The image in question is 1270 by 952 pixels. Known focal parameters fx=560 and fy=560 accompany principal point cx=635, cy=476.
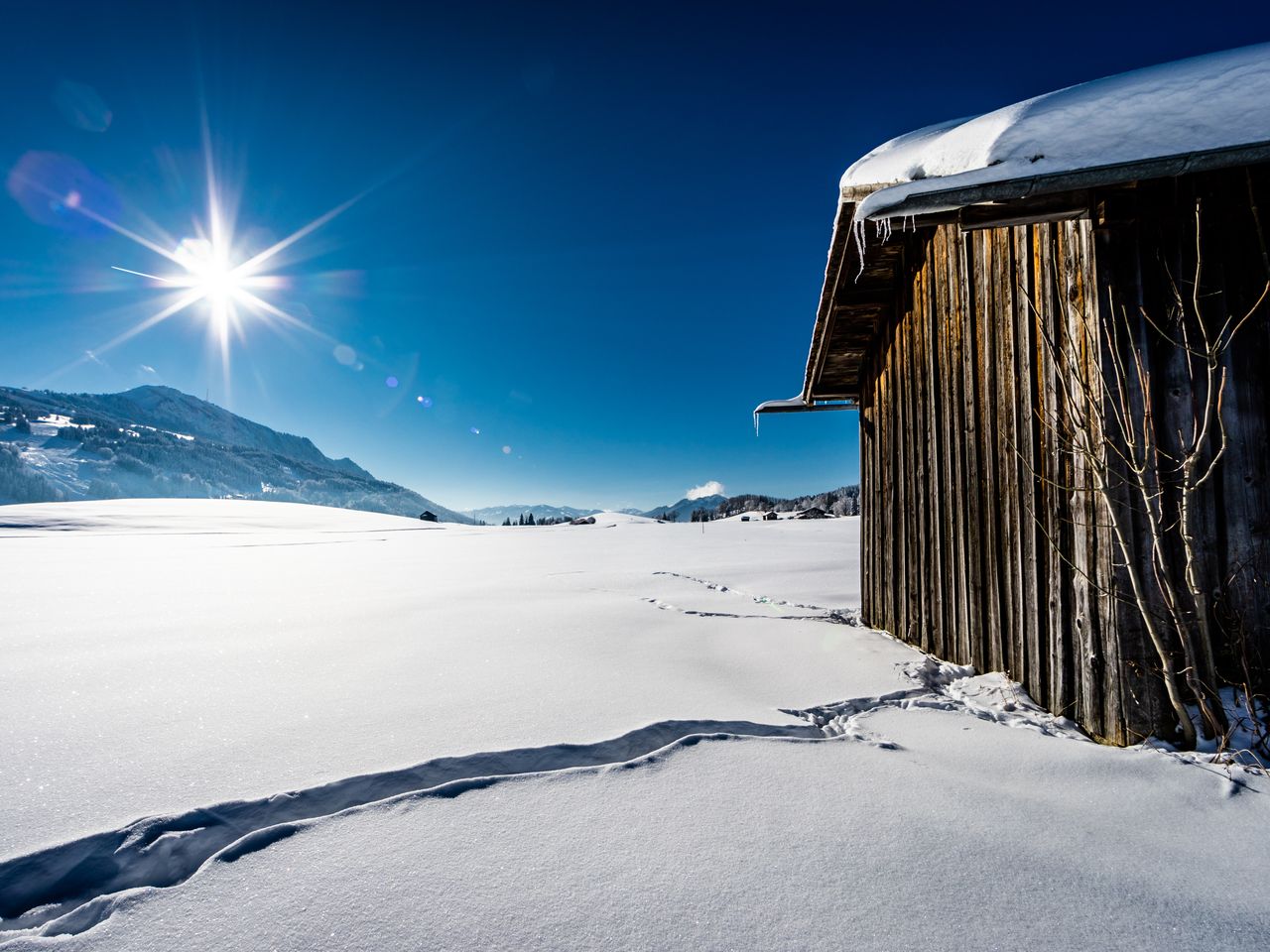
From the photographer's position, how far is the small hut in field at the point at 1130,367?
2.20m

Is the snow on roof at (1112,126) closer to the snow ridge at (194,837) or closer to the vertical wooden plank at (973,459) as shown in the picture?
the vertical wooden plank at (973,459)

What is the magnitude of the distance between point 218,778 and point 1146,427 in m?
3.83

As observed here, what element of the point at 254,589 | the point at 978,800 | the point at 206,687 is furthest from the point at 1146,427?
the point at 254,589

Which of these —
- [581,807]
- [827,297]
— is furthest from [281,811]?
[827,297]

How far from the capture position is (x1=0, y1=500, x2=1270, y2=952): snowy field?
1.34 m

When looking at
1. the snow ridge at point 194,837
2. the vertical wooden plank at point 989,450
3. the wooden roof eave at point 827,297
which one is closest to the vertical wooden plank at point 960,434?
the vertical wooden plank at point 989,450

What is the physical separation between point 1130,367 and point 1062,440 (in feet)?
1.31

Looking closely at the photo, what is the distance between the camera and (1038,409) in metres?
2.85

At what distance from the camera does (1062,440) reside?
8.72 feet

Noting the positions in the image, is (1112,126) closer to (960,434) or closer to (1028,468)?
(1028,468)

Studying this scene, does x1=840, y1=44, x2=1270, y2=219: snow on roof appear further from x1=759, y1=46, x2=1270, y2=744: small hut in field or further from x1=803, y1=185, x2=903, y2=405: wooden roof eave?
x1=803, y1=185, x2=903, y2=405: wooden roof eave

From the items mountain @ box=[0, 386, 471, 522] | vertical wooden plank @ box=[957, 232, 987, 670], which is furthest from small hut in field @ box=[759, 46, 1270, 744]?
mountain @ box=[0, 386, 471, 522]

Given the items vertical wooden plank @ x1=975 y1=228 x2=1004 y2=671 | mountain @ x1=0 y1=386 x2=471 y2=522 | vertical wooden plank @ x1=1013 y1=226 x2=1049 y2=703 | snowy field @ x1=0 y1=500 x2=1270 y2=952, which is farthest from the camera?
mountain @ x1=0 y1=386 x2=471 y2=522

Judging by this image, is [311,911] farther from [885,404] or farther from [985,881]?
[885,404]
